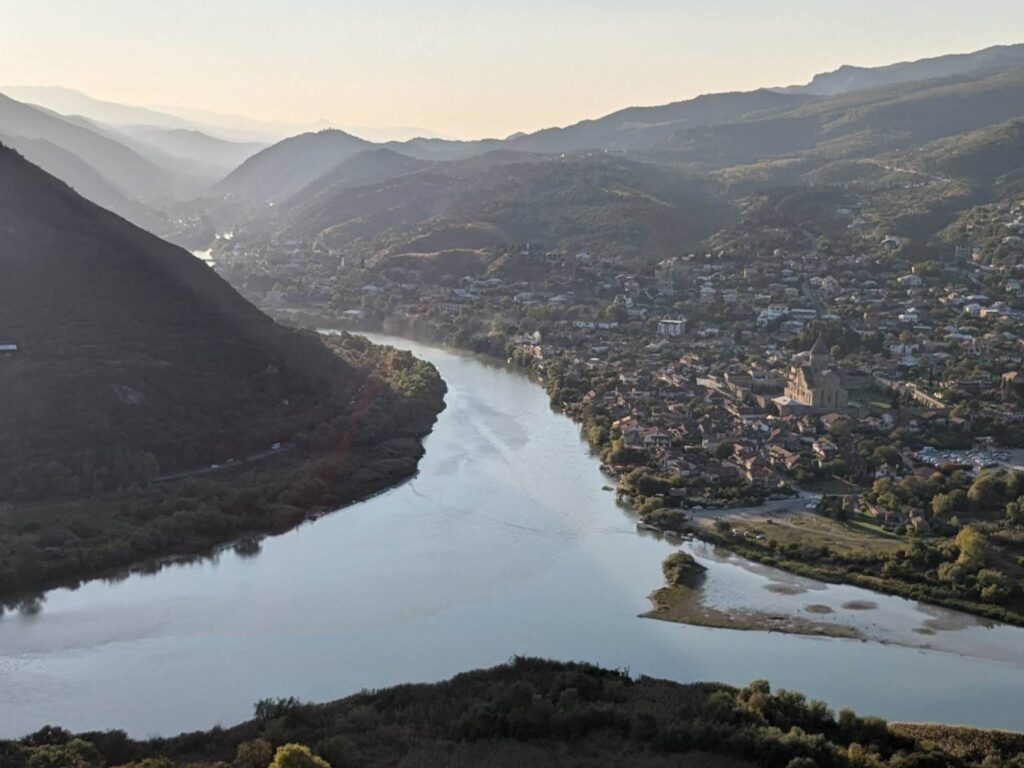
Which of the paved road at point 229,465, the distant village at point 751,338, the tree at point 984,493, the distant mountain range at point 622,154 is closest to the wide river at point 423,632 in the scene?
the paved road at point 229,465

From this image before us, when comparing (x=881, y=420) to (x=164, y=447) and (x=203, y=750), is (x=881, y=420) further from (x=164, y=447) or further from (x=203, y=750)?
(x=203, y=750)

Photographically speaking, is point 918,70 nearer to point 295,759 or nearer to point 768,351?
point 768,351

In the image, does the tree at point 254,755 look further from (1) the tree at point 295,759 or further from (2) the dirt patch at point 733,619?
(2) the dirt patch at point 733,619

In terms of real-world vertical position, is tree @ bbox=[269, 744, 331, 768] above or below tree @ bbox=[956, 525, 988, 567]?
above

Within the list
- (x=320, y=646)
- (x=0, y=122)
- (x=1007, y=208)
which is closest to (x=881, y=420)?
(x=320, y=646)

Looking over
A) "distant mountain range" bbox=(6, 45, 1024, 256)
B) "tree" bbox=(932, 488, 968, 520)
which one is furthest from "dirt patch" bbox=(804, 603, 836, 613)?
"distant mountain range" bbox=(6, 45, 1024, 256)

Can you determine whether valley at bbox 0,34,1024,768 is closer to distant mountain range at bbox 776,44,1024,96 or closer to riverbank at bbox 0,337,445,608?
riverbank at bbox 0,337,445,608
